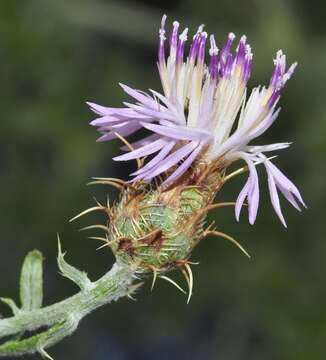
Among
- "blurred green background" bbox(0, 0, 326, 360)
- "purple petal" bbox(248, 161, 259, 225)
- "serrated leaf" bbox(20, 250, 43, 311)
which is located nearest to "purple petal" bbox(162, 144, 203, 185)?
"purple petal" bbox(248, 161, 259, 225)

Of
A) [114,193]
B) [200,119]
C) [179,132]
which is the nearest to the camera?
[179,132]

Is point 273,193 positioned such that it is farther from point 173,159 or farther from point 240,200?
point 173,159

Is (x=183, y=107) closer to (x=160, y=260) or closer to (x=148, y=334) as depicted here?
(x=160, y=260)

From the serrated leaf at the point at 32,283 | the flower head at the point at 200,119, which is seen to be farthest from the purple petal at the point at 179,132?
the serrated leaf at the point at 32,283

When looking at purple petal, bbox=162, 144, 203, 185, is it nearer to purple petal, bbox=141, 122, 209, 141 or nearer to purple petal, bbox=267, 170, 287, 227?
purple petal, bbox=141, 122, 209, 141

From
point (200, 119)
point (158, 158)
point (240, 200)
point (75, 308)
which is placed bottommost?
point (75, 308)

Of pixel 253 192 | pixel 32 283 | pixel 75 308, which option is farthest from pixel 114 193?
pixel 253 192
